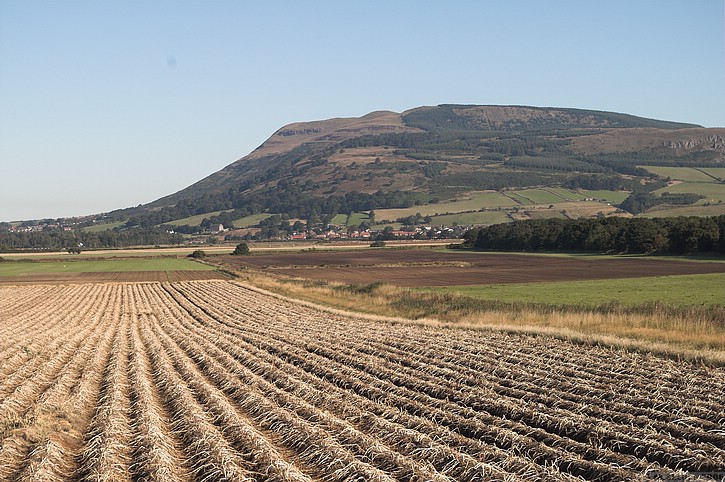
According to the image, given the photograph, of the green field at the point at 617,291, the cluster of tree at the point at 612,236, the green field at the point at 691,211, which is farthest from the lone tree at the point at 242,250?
the green field at the point at 617,291

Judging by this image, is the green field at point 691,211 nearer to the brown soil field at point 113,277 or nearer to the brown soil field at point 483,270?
the brown soil field at point 483,270

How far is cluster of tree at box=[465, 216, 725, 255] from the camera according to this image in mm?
77312

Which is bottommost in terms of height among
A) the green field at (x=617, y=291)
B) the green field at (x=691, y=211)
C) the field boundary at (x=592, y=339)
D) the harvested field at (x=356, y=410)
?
the green field at (x=691, y=211)

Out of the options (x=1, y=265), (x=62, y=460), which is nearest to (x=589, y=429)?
(x=62, y=460)

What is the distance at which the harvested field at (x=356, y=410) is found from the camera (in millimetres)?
11742

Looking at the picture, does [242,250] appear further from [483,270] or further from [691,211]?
[691,211]

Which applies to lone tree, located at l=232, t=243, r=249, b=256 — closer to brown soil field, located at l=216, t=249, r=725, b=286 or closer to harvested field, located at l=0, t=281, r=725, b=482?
brown soil field, located at l=216, t=249, r=725, b=286

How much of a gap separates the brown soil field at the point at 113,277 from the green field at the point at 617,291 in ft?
128

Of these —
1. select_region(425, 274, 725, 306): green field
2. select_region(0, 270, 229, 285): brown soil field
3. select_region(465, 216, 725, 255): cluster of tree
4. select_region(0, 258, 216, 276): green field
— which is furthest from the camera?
select_region(0, 258, 216, 276): green field

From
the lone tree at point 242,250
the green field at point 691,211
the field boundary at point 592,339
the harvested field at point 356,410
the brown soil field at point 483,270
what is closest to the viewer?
the harvested field at point 356,410

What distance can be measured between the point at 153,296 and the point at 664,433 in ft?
175

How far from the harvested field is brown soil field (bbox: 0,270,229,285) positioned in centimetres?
5463

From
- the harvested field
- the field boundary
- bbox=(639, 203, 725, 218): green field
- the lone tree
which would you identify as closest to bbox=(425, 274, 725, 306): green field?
the field boundary

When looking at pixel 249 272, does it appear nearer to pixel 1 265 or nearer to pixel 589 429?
A: pixel 1 265
